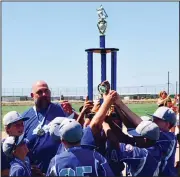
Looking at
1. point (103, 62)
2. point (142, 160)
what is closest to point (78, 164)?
point (142, 160)

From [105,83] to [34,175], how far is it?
1242 mm

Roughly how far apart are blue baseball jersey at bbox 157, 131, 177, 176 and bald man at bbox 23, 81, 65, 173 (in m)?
1.20

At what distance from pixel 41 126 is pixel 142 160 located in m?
1.55

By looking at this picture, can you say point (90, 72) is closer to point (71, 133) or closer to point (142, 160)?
point (142, 160)

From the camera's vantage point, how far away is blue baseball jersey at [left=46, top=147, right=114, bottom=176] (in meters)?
3.06

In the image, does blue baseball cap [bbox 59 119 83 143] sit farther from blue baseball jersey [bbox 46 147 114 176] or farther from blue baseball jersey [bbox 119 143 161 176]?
blue baseball jersey [bbox 119 143 161 176]

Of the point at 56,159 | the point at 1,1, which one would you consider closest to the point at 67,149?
the point at 56,159

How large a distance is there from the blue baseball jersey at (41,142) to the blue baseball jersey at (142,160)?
1022mm

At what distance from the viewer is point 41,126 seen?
15.2 ft

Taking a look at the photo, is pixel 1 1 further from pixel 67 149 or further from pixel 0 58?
pixel 67 149

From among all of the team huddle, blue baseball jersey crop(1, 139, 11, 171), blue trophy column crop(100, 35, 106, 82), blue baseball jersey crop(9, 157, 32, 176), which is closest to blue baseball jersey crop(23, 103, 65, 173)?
the team huddle

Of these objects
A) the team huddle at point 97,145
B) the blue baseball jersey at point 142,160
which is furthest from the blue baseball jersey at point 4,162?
the blue baseball jersey at point 142,160

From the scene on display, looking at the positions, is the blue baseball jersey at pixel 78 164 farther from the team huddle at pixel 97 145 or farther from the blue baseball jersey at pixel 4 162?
the blue baseball jersey at pixel 4 162

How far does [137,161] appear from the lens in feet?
11.5
